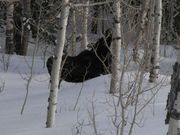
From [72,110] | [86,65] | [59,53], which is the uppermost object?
[59,53]

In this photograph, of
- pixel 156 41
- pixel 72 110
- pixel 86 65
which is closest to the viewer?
pixel 72 110

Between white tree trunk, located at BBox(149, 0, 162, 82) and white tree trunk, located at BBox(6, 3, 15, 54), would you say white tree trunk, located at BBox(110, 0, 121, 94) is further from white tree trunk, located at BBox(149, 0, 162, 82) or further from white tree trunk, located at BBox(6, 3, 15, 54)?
white tree trunk, located at BBox(6, 3, 15, 54)

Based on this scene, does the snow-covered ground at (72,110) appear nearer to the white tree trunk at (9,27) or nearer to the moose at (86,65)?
the moose at (86,65)

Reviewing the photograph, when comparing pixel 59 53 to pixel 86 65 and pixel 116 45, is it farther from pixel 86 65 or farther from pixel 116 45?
pixel 86 65

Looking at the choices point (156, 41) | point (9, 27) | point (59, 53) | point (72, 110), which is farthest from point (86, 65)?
point (9, 27)

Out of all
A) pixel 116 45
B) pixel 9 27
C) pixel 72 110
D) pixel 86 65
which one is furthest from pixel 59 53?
pixel 9 27

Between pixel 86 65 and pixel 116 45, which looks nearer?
pixel 116 45

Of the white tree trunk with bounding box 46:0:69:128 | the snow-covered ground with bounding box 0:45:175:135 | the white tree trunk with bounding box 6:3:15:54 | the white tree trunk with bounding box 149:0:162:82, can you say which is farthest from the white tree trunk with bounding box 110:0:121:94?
the white tree trunk with bounding box 6:3:15:54

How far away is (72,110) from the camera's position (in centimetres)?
885

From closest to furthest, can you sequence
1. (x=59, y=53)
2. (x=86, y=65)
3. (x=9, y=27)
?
(x=59, y=53), (x=86, y=65), (x=9, y=27)

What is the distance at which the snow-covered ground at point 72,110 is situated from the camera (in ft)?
23.8

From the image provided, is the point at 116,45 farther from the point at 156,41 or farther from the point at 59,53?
the point at 59,53

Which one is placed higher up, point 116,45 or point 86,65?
point 116,45

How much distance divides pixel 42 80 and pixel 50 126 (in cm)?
540
